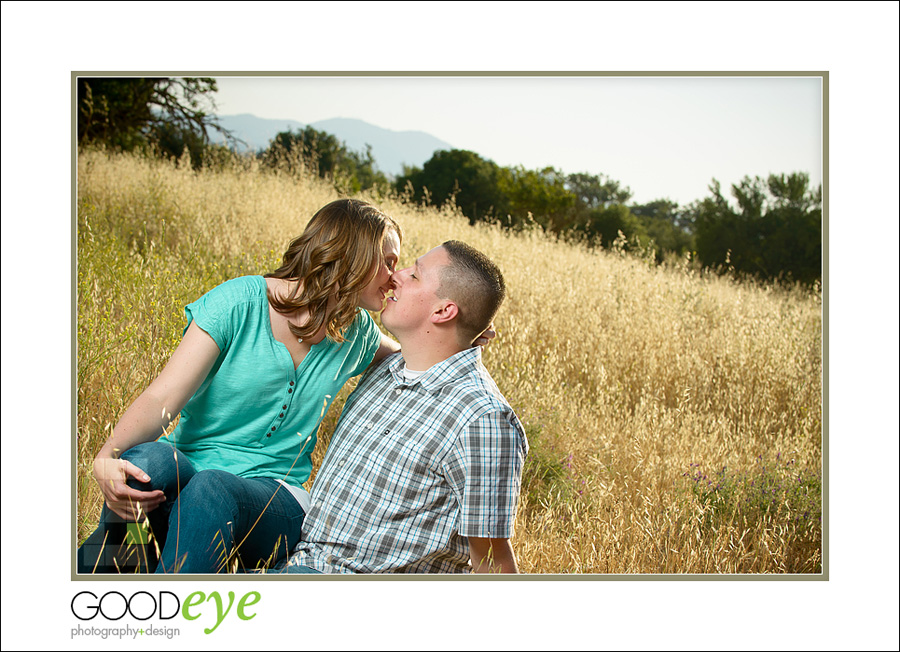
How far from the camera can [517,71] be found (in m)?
2.08

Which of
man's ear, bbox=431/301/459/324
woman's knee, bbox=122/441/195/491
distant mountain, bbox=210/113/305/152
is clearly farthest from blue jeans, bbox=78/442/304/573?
distant mountain, bbox=210/113/305/152

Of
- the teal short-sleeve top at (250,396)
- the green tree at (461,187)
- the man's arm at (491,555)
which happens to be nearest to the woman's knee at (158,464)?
the teal short-sleeve top at (250,396)

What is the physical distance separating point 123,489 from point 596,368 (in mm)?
2662

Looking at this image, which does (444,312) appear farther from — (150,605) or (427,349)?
(150,605)

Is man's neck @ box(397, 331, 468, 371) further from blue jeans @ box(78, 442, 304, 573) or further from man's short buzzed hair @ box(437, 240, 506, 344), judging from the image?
blue jeans @ box(78, 442, 304, 573)

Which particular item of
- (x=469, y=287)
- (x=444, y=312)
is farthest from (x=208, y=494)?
(x=469, y=287)

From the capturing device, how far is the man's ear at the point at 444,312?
1936 mm

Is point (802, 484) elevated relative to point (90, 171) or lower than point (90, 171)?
lower

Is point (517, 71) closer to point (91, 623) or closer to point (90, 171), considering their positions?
point (91, 623)

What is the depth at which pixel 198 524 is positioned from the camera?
5.22 ft

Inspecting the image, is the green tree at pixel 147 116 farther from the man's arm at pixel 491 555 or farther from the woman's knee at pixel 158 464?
the man's arm at pixel 491 555

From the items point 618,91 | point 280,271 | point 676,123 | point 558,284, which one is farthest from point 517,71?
point 558,284

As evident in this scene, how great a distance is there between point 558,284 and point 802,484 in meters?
2.02

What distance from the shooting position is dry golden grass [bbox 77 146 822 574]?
2471 mm
